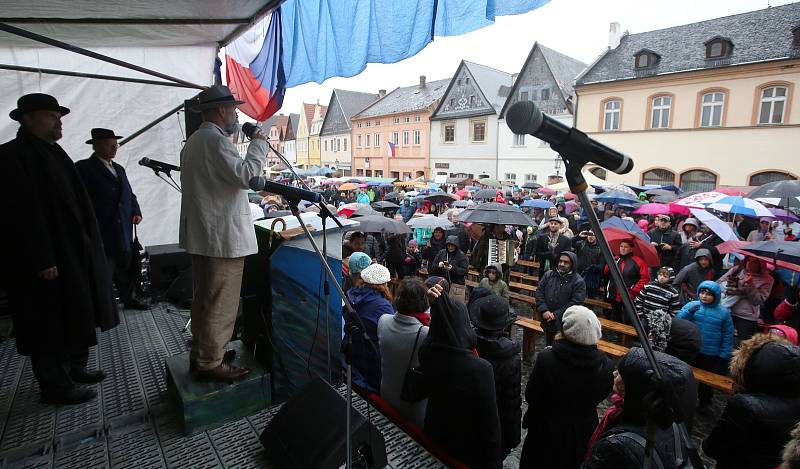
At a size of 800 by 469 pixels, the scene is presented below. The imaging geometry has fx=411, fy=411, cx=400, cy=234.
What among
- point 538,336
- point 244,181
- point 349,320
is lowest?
point 538,336

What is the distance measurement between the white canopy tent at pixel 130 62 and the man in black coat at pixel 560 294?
4878 millimetres

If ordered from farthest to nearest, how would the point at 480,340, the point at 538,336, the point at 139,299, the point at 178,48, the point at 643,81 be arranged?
1. the point at 643,81
2. the point at 538,336
3. the point at 178,48
4. the point at 139,299
5. the point at 480,340

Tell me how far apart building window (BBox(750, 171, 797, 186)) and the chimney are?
1155cm

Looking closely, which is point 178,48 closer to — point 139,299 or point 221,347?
point 139,299

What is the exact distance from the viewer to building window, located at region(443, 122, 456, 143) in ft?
116

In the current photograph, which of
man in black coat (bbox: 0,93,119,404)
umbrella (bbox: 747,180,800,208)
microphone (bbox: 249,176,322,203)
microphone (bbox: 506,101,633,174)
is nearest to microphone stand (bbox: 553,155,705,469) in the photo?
microphone (bbox: 506,101,633,174)

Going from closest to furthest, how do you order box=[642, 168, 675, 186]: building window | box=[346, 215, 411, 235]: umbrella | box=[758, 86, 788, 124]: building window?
1. box=[346, 215, 411, 235]: umbrella
2. box=[758, 86, 788, 124]: building window
3. box=[642, 168, 675, 186]: building window

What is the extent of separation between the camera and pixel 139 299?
4.80m

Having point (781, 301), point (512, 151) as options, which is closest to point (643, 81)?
point (512, 151)

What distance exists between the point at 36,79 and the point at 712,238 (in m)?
11.9

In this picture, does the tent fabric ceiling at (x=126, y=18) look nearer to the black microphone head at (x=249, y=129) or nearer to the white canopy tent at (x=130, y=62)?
the white canopy tent at (x=130, y=62)

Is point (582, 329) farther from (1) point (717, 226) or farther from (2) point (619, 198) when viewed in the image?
(2) point (619, 198)

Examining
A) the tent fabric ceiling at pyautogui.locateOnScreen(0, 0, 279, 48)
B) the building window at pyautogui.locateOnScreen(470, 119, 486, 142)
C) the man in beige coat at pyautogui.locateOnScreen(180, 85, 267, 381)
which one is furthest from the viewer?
the building window at pyautogui.locateOnScreen(470, 119, 486, 142)

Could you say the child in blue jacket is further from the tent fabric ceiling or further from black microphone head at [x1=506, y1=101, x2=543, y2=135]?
the tent fabric ceiling
